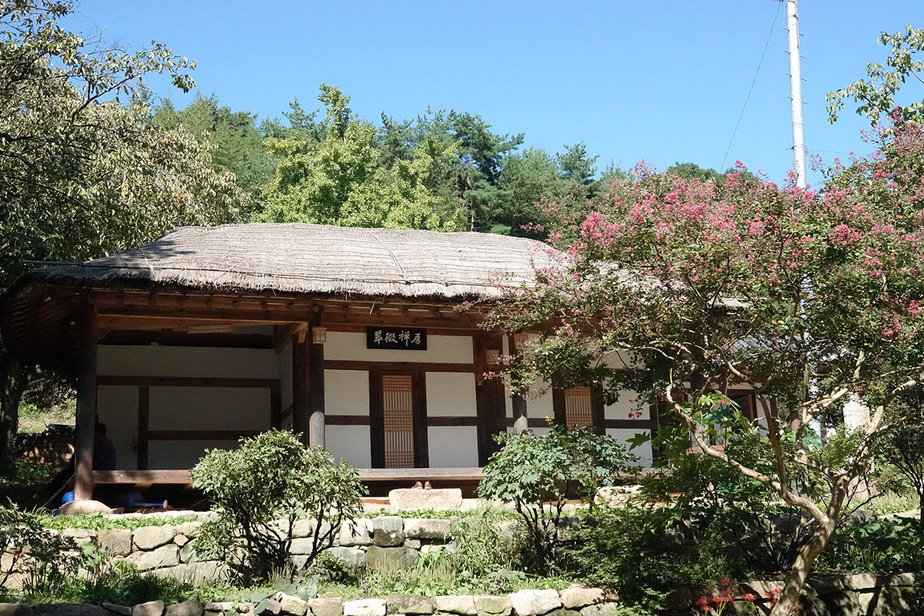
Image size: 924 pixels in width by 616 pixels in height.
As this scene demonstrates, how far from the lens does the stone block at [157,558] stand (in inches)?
365

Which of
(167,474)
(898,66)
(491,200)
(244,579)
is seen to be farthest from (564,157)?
(244,579)

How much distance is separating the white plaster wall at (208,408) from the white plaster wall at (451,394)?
8.37 ft

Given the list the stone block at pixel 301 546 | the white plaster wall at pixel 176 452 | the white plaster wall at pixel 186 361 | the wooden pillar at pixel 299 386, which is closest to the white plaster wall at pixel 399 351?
the wooden pillar at pixel 299 386

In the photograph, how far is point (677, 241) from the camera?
821 cm

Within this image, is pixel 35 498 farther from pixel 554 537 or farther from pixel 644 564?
pixel 644 564

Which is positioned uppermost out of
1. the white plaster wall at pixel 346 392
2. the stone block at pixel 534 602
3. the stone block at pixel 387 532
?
the white plaster wall at pixel 346 392

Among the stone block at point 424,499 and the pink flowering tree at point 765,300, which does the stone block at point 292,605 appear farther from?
the stone block at point 424,499

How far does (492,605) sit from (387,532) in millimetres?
2121

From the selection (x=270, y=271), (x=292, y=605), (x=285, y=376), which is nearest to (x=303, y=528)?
(x=292, y=605)

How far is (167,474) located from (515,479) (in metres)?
4.55

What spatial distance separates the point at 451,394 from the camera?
1403 cm

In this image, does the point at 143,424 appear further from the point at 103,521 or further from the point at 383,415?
the point at 103,521

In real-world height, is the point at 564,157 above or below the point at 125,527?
above

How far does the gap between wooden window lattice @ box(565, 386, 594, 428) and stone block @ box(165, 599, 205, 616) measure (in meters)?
8.02
